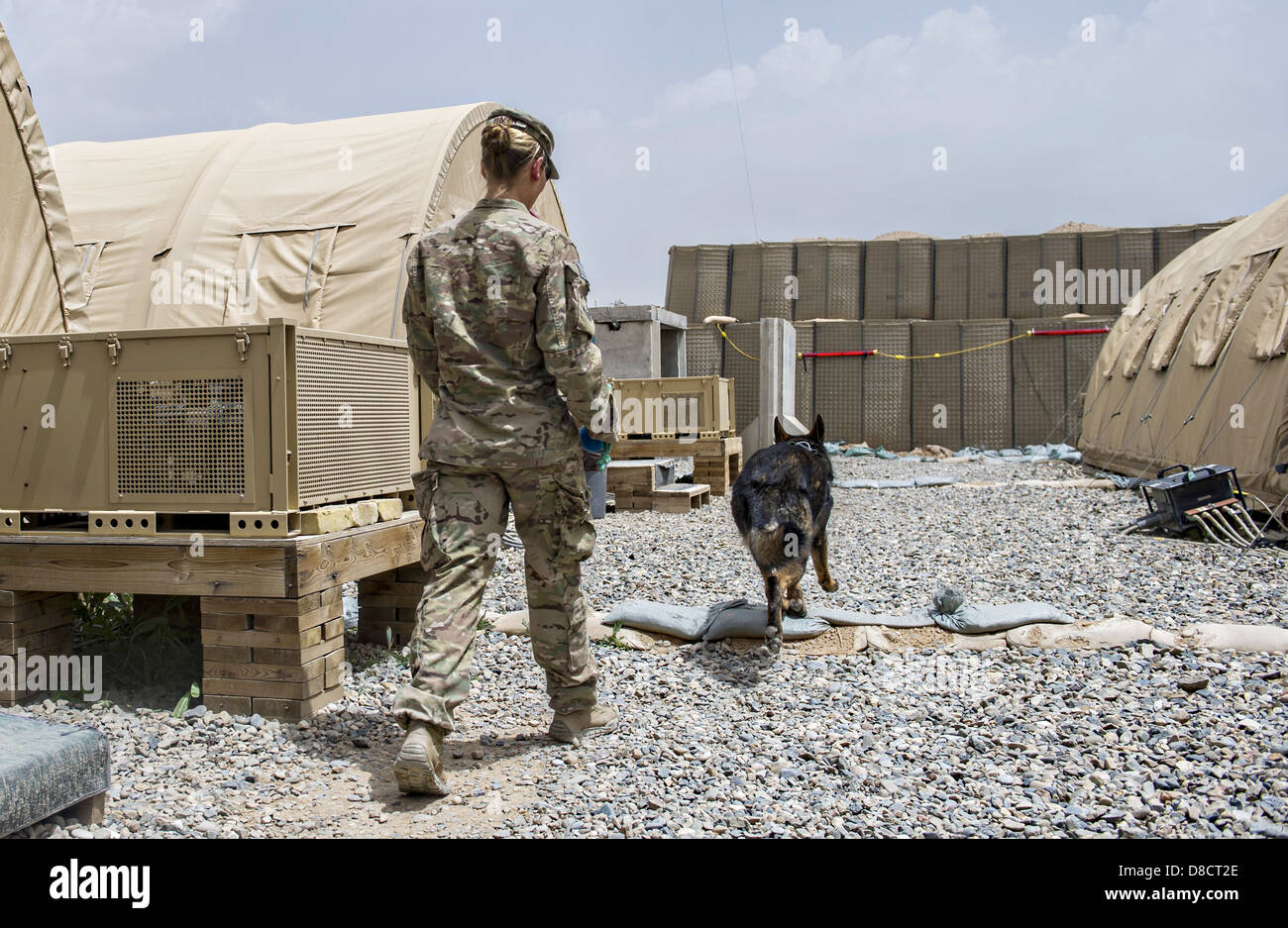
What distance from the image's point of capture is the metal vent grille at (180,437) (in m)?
3.78

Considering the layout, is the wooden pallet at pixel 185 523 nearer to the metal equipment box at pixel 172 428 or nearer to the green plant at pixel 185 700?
the metal equipment box at pixel 172 428

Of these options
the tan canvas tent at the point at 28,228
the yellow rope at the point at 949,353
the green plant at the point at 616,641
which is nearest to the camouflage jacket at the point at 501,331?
the green plant at the point at 616,641

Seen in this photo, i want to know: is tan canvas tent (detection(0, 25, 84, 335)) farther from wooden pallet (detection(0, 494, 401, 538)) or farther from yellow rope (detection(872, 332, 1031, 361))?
yellow rope (detection(872, 332, 1031, 361))

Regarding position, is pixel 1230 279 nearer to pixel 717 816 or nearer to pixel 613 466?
pixel 613 466

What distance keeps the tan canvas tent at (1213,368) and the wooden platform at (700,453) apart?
16.6 ft

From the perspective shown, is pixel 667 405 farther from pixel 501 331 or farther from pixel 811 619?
pixel 501 331

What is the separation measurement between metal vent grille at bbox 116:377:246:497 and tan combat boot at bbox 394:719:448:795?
141 cm

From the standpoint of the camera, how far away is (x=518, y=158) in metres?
3.24

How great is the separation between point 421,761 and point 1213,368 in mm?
10171

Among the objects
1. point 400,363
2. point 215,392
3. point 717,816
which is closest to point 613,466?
point 400,363

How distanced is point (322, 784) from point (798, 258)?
811 inches

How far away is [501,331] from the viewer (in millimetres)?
3168

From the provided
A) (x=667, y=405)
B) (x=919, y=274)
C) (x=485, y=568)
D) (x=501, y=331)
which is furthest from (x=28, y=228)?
(x=919, y=274)
